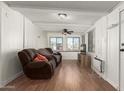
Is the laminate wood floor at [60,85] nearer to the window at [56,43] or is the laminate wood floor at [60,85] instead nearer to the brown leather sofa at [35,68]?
the brown leather sofa at [35,68]

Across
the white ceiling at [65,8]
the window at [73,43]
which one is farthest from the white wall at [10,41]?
the window at [73,43]

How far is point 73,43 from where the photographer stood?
32.3ft

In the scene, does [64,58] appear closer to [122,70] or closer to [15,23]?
[15,23]

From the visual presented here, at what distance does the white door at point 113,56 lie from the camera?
10.2 feet

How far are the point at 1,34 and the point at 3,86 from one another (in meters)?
1.33

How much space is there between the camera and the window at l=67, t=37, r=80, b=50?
32.2 feet

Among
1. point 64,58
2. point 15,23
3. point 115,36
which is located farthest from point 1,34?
point 64,58

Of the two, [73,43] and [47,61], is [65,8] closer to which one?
[47,61]

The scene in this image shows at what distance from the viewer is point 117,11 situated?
3.10m

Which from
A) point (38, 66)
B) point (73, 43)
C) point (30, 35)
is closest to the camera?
point (38, 66)

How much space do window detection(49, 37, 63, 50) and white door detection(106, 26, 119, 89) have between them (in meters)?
6.13

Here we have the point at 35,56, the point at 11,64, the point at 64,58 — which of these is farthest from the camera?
the point at 64,58

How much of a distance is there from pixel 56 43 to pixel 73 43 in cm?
136

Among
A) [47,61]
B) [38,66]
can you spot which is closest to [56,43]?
[47,61]
